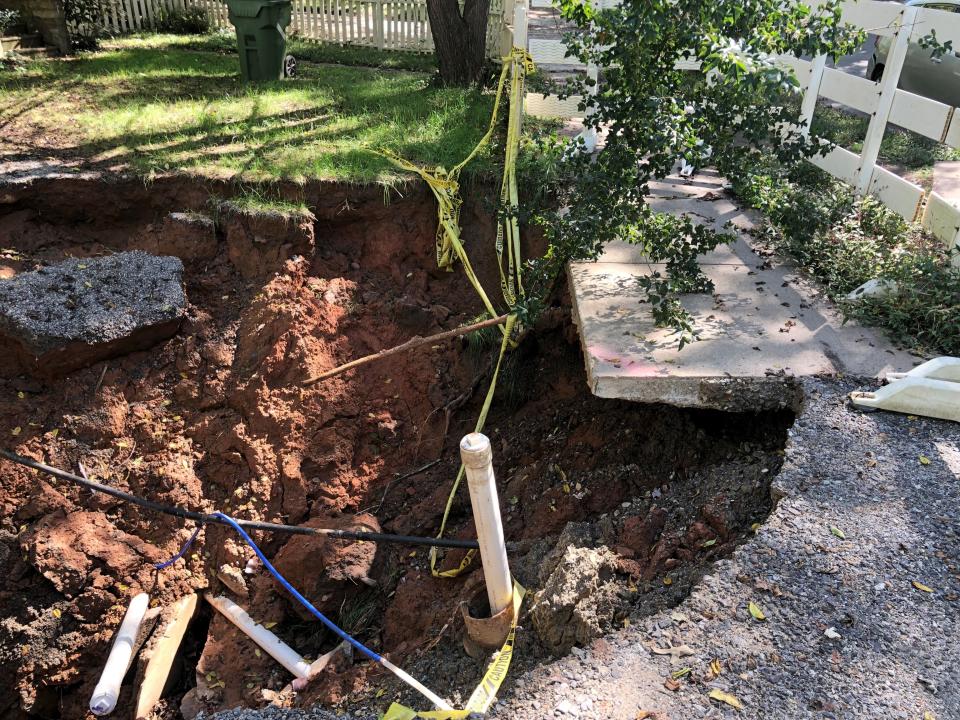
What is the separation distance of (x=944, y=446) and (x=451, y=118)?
517 cm

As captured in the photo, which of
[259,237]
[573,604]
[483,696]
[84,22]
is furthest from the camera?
[84,22]

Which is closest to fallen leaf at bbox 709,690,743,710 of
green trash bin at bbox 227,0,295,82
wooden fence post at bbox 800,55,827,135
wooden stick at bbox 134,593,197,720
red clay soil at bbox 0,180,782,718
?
red clay soil at bbox 0,180,782,718

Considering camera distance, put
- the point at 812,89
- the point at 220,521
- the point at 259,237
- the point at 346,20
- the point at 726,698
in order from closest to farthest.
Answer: the point at 726,698, the point at 220,521, the point at 259,237, the point at 812,89, the point at 346,20

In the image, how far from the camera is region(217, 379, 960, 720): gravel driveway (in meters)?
2.60

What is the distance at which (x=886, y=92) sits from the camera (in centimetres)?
560

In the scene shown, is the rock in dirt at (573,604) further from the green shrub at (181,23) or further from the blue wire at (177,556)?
the green shrub at (181,23)

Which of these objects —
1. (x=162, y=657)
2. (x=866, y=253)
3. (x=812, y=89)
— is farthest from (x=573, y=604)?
Answer: (x=812, y=89)

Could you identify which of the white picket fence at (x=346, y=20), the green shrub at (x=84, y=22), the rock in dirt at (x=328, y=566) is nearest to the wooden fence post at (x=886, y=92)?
the rock in dirt at (x=328, y=566)

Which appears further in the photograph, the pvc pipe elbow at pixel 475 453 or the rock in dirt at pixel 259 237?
the rock in dirt at pixel 259 237

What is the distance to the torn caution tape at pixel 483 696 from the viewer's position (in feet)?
8.98

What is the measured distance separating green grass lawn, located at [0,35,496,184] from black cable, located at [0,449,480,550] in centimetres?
236

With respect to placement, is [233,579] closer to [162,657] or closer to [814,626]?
[162,657]

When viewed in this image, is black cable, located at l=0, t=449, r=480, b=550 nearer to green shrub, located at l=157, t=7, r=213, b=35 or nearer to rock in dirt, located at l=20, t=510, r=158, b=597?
rock in dirt, located at l=20, t=510, r=158, b=597

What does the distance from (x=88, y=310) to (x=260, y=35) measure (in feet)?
14.7
